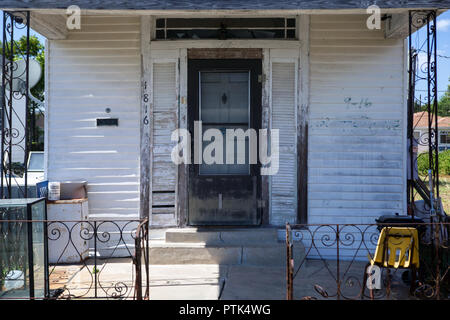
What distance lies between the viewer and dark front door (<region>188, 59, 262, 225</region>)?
21.0 ft

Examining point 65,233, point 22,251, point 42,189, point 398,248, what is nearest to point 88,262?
point 65,233

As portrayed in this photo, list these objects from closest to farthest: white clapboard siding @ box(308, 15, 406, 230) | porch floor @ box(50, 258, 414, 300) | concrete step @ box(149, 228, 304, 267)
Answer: porch floor @ box(50, 258, 414, 300) → concrete step @ box(149, 228, 304, 267) → white clapboard siding @ box(308, 15, 406, 230)

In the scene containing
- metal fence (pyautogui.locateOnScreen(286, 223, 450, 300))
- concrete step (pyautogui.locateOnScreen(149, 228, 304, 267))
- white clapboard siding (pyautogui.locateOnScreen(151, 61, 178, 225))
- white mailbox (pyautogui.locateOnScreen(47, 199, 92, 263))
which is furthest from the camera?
white clapboard siding (pyautogui.locateOnScreen(151, 61, 178, 225))

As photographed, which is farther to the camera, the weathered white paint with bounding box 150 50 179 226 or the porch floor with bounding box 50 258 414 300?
the weathered white paint with bounding box 150 50 179 226

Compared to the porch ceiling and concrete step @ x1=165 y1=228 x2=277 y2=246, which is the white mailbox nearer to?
concrete step @ x1=165 y1=228 x2=277 y2=246

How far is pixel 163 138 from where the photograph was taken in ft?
21.3

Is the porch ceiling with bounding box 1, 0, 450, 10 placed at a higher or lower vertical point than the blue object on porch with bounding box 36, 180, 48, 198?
higher

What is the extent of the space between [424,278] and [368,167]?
6.02ft

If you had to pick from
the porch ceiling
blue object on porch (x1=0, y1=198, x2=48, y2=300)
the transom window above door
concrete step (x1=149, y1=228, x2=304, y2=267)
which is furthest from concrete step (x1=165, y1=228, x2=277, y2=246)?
the porch ceiling

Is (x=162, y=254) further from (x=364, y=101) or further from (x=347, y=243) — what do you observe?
(x=364, y=101)

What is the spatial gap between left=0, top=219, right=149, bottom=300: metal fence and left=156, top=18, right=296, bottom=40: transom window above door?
2.93 m

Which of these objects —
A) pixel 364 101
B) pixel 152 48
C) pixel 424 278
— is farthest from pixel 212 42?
pixel 424 278

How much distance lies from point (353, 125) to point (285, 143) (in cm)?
103

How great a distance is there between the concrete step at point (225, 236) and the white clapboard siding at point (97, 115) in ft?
2.57
